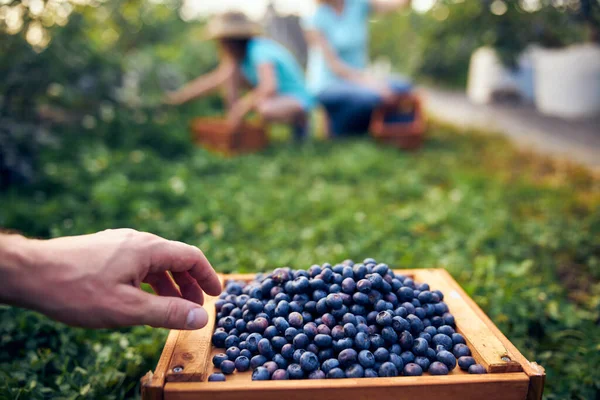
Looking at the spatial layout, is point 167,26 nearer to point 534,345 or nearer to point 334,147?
point 334,147

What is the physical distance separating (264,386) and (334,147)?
A: 444 cm

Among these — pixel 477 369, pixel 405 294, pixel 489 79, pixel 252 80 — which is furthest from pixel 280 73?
pixel 477 369

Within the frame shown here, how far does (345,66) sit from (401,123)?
0.96m

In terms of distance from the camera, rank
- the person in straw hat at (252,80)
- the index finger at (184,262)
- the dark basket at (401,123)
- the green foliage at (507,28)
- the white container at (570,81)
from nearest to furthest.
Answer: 1. the index finger at (184,262)
2. the green foliage at (507,28)
3. the white container at (570,81)
4. the person in straw hat at (252,80)
5. the dark basket at (401,123)

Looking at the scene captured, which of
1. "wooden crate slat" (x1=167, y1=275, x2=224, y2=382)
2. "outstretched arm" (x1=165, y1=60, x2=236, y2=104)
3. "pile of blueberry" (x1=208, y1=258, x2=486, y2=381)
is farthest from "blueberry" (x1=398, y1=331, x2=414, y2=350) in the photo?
"outstretched arm" (x1=165, y1=60, x2=236, y2=104)

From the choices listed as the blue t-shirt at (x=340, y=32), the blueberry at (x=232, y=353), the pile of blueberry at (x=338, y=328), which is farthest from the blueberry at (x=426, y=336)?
the blue t-shirt at (x=340, y=32)

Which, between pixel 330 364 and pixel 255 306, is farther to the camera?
pixel 255 306

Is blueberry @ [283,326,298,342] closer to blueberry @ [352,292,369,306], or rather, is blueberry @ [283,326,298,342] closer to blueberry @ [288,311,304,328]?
blueberry @ [288,311,304,328]

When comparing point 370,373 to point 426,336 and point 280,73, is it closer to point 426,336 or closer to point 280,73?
point 426,336

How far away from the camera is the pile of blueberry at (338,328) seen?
4.36ft

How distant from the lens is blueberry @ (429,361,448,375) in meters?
1.31

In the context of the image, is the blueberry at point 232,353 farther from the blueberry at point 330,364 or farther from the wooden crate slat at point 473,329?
the wooden crate slat at point 473,329

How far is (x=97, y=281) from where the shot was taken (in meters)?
1.15

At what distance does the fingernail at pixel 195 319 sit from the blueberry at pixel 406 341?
582 millimetres
